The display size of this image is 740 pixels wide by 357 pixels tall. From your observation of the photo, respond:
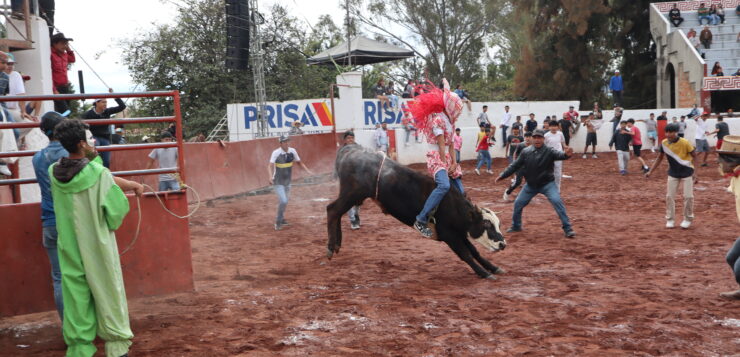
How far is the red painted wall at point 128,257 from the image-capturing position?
17.7 feet

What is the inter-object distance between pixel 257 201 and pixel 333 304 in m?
9.11

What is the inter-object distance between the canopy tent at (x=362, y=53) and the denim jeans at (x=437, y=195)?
1896 centimetres

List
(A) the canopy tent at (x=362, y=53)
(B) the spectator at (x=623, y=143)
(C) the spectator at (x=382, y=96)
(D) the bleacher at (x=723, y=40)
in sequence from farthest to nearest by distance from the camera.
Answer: (D) the bleacher at (x=723, y=40) → (A) the canopy tent at (x=362, y=53) → (C) the spectator at (x=382, y=96) → (B) the spectator at (x=623, y=143)

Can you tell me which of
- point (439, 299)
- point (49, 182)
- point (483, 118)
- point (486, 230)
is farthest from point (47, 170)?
point (483, 118)

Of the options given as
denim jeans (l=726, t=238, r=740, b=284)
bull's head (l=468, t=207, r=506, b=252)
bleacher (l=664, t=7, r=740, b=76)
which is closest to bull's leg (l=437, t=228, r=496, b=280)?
bull's head (l=468, t=207, r=506, b=252)

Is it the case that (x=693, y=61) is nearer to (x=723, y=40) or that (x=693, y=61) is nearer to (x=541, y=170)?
(x=723, y=40)

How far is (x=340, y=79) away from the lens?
22.3m

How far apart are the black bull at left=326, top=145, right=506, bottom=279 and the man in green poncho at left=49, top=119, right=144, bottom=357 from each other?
3.67 metres

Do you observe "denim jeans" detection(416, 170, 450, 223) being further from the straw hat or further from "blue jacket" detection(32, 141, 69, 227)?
"blue jacket" detection(32, 141, 69, 227)

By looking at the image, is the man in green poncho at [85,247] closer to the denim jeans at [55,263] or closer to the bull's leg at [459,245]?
the denim jeans at [55,263]

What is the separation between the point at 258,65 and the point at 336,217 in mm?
13644

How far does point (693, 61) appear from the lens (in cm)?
2895

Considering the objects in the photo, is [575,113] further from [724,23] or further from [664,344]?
[664,344]

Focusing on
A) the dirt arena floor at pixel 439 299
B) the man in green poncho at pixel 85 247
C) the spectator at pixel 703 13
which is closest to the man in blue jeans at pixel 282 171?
the dirt arena floor at pixel 439 299
